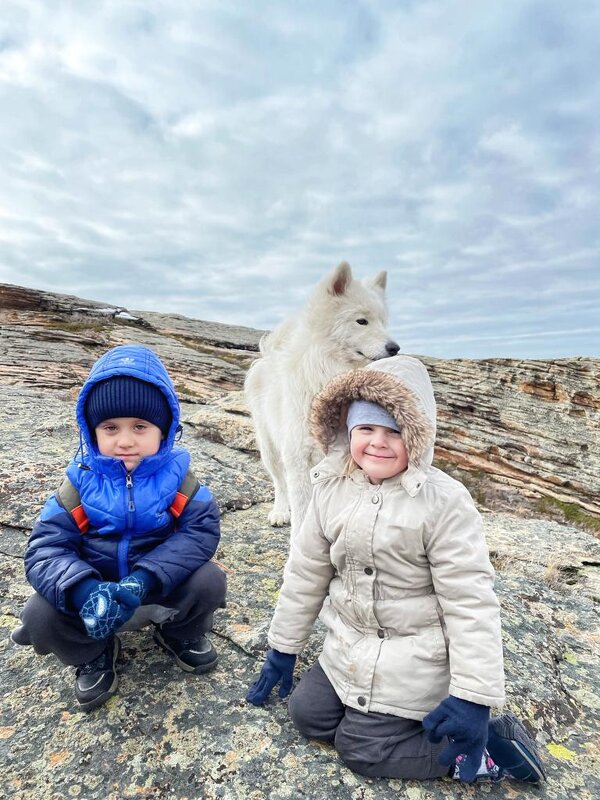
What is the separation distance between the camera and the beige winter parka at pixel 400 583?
2.26 m

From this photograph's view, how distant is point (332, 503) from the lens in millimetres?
2734

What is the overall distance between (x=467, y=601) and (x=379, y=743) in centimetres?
89

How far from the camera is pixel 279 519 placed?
583 cm

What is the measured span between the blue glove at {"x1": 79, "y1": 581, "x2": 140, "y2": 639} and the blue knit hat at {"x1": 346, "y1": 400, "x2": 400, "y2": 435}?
1622 mm

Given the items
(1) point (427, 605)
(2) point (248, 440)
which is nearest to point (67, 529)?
(1) point (427, 605)

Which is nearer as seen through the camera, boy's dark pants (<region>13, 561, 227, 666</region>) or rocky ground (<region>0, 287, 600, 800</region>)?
rocky ground (<region>0, 287, 600, 800</region>)

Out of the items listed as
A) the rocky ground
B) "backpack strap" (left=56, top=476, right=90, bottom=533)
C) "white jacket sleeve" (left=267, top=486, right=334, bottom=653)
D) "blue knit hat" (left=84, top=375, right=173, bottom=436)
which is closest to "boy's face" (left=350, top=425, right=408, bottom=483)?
"white jacket sleeve" (left=267, top=486, right=334, bottom=653)

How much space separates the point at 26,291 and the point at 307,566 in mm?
39952

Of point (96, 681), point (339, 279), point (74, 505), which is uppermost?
point (339, 279)

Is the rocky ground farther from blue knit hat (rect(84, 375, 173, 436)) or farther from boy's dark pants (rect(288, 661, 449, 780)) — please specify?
blue knit hat (rect(84, 375, 173, 436))

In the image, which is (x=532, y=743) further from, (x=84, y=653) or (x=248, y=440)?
(x=248, y=440)

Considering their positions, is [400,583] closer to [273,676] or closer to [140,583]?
[273,676]

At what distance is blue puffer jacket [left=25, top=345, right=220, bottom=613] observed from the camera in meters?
2.68

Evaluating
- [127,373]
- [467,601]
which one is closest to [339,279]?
[127,373]
